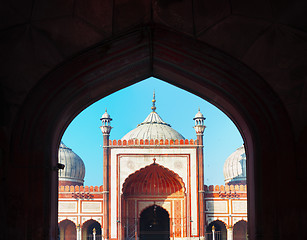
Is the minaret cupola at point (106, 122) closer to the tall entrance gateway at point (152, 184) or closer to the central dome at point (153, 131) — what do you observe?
the tall entrance gateway at point (152, 184)

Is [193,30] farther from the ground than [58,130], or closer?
farther from the ground

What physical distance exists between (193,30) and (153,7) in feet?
1.42

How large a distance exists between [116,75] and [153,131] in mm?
17001

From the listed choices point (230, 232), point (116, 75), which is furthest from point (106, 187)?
point (116, 75)

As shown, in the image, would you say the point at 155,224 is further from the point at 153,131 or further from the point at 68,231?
the point at 153,131

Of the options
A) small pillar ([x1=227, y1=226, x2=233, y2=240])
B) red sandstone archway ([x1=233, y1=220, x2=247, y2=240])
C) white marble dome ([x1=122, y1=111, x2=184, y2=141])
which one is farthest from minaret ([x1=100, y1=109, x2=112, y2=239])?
red sandstone archway ([x1=233, y1=220, x2=247, y2=240])

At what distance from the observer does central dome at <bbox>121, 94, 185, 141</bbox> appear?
72.2 ft

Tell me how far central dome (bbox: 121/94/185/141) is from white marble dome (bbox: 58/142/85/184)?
3.11 m
